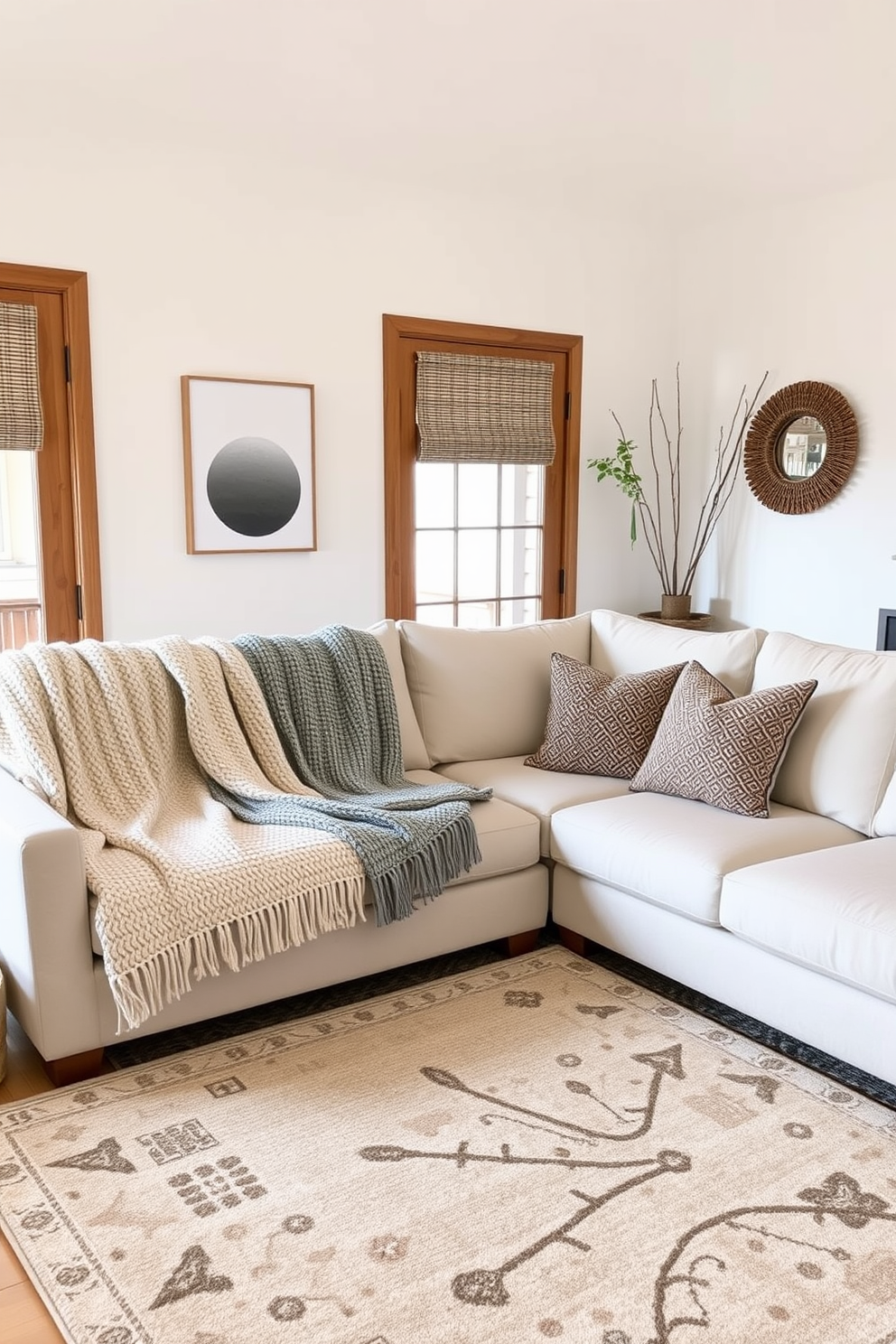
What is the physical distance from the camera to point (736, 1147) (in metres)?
2.19

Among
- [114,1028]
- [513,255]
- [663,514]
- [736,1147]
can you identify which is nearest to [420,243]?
[513,255]

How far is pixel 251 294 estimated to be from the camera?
4312 millimetres

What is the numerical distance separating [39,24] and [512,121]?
1584 millimetres

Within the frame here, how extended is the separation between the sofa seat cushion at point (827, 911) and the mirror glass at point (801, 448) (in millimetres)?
2638

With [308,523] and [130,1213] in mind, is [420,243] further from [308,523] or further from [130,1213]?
[130,1213]

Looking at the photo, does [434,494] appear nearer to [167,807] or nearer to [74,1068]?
[167,807]

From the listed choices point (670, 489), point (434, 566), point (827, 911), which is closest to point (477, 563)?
point (434, 566)

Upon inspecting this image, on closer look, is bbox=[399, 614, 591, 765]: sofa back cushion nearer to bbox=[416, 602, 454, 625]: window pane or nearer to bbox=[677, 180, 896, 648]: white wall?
bbox=[416, 602, 454, 625]: window pane

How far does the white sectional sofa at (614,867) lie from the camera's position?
2.36 meters

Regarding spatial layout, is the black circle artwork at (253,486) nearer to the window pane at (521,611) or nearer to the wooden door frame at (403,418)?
the wooden door frame at (403,418)

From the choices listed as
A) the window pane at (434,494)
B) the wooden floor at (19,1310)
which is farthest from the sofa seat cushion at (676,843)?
the window pane at (434,494)

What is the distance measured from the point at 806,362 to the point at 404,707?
8.71 ft

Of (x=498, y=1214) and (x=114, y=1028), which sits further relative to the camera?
(x=114, y=1028)

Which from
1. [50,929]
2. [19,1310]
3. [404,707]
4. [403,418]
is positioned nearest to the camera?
[19,1310]
